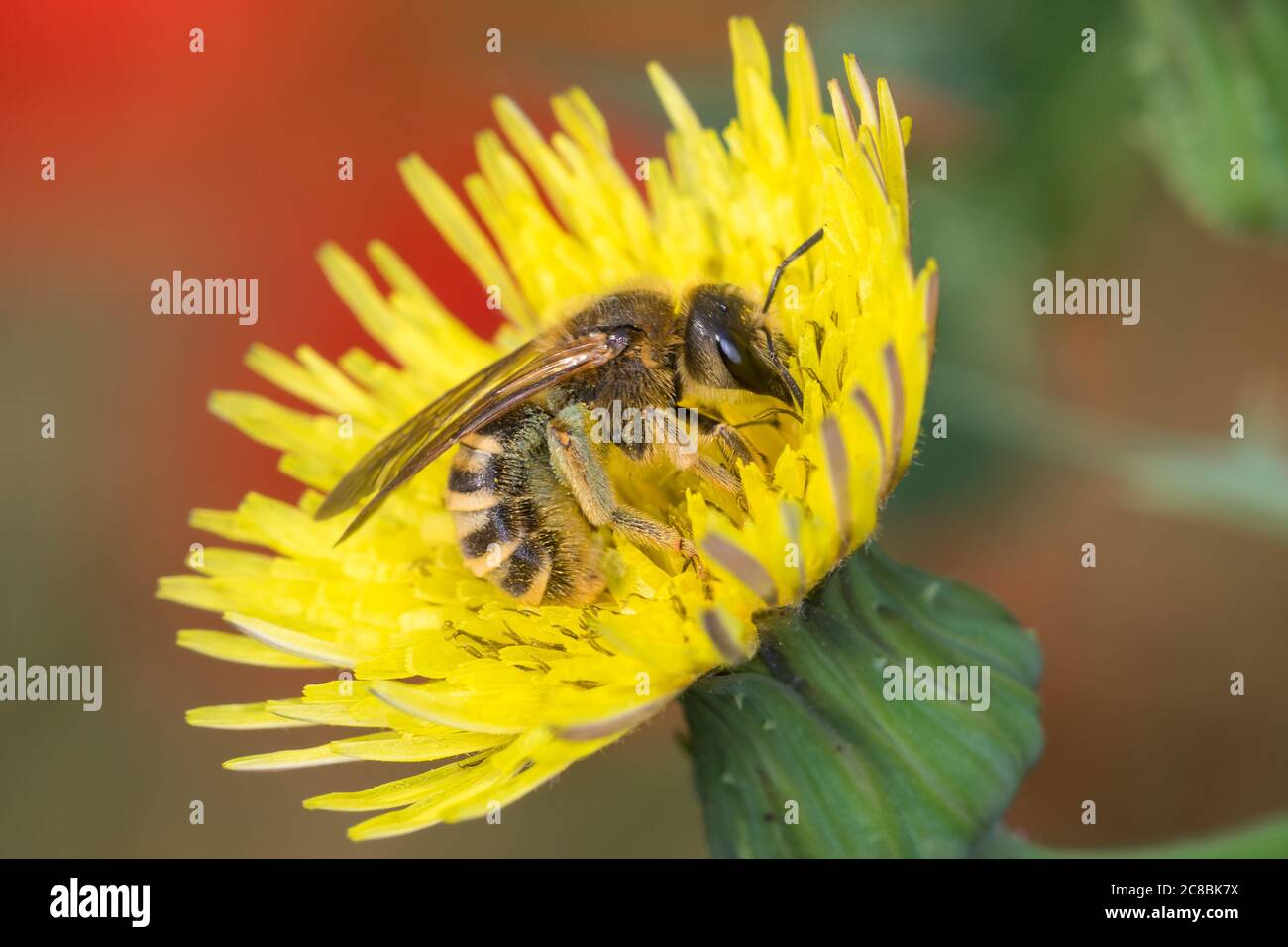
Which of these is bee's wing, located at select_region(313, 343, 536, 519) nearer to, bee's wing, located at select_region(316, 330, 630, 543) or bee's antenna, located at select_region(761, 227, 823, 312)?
bee's wing, located at select_region(316, 330, 630, 543)

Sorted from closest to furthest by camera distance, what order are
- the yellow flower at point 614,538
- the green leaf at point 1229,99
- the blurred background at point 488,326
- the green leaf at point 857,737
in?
the yellow flower at point 614,538 → the green leaf at point 857,737 → the green leaf at point 1229,99 → the blurred background at point 488,326

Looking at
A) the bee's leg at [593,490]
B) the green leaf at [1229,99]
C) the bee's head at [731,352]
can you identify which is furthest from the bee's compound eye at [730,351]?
the green leaf at [1229,99]

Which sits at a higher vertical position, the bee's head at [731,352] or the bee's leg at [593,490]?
the bee's head at [731,352]

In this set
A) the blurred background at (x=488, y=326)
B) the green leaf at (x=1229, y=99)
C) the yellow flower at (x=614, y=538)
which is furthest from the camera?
the blurred background at (x=488, y=326)

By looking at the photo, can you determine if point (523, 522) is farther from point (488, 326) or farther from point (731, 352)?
point (488, 326)

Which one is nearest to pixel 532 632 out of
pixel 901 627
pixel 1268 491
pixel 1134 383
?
pixel 901 627

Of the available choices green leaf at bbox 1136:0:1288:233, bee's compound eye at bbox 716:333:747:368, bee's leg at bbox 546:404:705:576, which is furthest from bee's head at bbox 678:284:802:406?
green leaf at bbox 1136:0:1288:233

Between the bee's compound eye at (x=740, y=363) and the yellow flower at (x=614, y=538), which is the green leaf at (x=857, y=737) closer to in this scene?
the yellow flower at (x=614, y=538)
